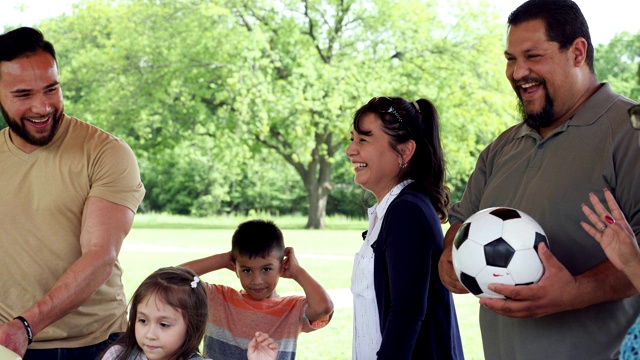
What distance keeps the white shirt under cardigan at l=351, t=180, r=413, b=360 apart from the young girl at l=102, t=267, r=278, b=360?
324 millimetres

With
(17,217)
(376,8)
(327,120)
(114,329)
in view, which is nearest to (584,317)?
(114,329)

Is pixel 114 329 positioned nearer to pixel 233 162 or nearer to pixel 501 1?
pixel 233 162

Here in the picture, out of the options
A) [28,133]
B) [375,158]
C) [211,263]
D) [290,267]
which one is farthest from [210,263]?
[375,158]

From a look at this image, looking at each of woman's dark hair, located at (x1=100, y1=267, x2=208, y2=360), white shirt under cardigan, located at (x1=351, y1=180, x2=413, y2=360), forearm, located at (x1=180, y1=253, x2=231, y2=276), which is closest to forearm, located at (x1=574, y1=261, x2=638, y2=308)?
white shirt under cardigan, located at (x1=351, y1=180, x2=413, y2=360)

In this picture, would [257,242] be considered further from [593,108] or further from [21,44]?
[593,108]

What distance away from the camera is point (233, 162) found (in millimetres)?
25469

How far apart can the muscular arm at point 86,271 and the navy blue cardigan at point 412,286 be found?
0.93m

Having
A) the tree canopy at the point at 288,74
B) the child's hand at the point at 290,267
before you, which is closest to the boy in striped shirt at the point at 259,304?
the child's hand at the point at 290,267

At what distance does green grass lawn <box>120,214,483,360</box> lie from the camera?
26.7 feet

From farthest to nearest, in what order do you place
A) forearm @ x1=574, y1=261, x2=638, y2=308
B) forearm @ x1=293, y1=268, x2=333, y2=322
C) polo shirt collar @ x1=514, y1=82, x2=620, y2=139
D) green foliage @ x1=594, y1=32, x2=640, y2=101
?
green foliage @ x1=594, y1=32, x2=640, y2=101 < forearm @ x1=293, y1=268, x2=333, y2=322 < polo shirt collar @ x1=514, y1=82, x2=620, y2=139 < forearm @ x1=574, y1=261, x2=638, y2=308

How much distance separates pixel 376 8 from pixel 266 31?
340 centimetres

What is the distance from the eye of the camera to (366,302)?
286 centimetres

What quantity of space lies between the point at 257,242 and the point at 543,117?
1.50 metres

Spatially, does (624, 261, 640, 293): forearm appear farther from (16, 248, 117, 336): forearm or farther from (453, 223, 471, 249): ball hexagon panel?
(16, 248, 117, 336): forearm
